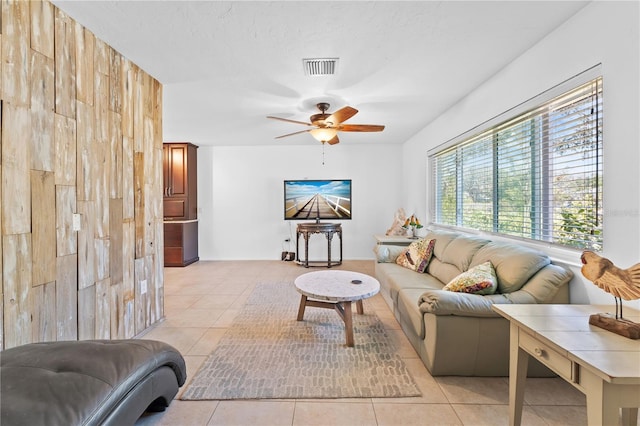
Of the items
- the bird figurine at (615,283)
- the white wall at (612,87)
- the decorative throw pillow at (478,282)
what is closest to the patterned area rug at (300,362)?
the decorative throw pillow at (478,282)

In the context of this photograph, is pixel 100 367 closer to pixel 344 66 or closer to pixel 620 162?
pixel 344 66

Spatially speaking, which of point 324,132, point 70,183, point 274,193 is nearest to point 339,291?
point 324,132

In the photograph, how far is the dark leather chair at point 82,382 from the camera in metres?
1.00

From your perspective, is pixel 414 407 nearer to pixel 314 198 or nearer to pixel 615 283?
pixel 615 283

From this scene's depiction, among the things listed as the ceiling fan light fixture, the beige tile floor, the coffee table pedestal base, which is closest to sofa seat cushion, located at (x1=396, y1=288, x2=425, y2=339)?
the beige tile floor

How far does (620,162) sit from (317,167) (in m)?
4.58

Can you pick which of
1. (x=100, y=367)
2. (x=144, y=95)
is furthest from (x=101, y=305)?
(x=144, y=95)

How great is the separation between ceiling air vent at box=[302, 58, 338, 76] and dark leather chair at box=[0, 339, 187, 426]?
230cm

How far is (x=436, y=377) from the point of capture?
1919mm

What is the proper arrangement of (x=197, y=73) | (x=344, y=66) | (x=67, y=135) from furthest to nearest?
1. (x=197, y=73)
2. (x=344, y=66)
3. (x=67, y=135)

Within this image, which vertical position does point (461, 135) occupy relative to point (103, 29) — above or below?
below

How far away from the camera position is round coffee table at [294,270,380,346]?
2320mm

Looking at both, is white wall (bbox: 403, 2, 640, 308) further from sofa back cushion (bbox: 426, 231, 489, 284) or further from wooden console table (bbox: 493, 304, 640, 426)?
sofa back cushion (bbox: 426, 231, 489, 284)

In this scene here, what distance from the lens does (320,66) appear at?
7.83ft
